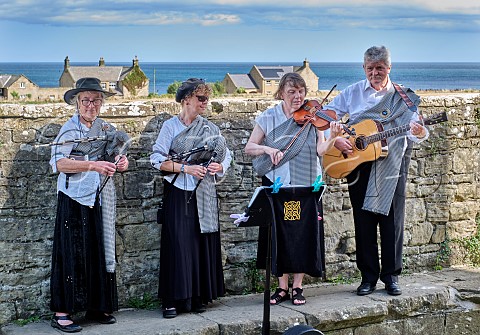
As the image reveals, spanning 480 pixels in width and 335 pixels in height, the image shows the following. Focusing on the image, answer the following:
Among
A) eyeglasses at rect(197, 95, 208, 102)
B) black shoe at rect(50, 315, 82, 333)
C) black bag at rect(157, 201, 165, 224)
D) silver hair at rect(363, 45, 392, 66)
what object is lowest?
black shoe at rect(50, 315, 82, 333)

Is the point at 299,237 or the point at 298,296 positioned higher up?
the point at 299,237

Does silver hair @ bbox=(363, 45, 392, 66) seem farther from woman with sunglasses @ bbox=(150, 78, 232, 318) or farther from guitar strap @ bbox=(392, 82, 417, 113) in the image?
woman with sunglasses @ bbox=(150, 78, 232, 318)

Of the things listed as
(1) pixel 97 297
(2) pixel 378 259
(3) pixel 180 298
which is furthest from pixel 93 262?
(2) pixel 378 259

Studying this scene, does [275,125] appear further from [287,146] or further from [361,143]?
[361,143]

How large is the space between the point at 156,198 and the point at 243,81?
24.4 m

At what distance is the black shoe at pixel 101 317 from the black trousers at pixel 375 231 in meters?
2.05

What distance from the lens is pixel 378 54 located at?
6227mm

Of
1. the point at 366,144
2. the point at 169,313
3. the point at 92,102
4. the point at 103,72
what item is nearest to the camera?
the point at 92,102

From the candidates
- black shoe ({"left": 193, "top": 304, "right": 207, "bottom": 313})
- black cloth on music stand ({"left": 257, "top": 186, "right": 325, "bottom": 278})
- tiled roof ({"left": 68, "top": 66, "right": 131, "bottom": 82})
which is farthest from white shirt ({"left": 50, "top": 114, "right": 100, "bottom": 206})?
tiled roof ({"left": 68, "top": 66, "right": 131, "bottom": 82})

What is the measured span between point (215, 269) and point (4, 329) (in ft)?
5.20

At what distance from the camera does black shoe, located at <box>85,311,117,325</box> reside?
6012 mm

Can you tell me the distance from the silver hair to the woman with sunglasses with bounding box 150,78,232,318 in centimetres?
122

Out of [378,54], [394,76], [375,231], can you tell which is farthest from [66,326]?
[394,76]

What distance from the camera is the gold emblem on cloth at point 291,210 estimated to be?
20.2 ft
